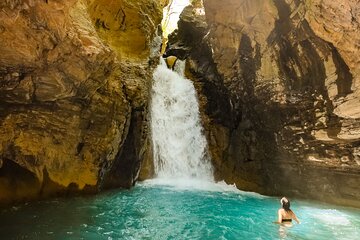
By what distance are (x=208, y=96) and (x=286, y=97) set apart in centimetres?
550

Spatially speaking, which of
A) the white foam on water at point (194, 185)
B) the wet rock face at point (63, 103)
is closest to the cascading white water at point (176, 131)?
the white foam on water at point (194, 185)

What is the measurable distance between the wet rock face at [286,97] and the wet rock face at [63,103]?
4597 mm

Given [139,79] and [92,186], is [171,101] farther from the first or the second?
[92,186]

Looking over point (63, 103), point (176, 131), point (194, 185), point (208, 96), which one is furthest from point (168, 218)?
point (208, 96)

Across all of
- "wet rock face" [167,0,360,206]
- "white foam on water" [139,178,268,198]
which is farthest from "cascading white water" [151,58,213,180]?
"wet rock face" [167,0,360,206]

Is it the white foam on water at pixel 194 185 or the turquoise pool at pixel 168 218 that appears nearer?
the turquoise pool at pixel 168 218

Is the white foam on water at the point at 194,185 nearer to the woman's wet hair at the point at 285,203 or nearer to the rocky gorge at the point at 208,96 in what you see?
the rocky gorge at the point at 208,96

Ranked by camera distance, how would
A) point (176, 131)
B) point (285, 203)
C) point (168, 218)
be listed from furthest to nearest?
1. point (176, 131)
2. point (168, 218)
3. point (285, 203)

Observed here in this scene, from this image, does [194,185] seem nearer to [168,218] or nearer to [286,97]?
[168,218]

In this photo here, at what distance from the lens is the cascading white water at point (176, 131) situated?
15.4 m

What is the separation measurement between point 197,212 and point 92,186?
4020mm

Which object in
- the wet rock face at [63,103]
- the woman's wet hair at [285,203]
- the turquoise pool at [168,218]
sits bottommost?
the turquoise pool at [168,218]

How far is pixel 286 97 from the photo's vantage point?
12.4 metres

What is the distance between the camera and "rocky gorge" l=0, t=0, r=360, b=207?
333 inches
